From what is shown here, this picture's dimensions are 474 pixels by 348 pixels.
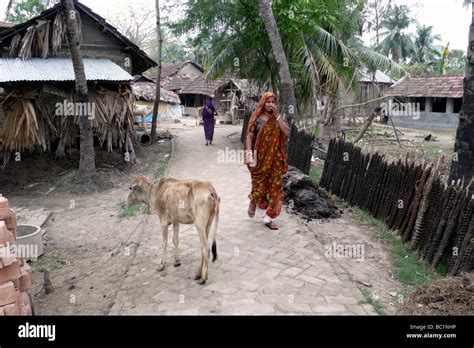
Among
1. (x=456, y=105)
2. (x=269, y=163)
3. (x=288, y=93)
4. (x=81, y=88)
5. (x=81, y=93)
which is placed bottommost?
(x=269, y=163)

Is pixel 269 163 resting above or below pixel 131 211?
above

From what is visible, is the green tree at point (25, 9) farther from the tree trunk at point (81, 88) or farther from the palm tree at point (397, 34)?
the palm tree at point (397, 34)

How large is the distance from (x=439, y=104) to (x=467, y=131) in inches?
929

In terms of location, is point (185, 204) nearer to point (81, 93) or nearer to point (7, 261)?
point (7, 261)

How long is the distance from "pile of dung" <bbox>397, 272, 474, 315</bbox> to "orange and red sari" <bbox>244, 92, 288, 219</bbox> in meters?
2.99

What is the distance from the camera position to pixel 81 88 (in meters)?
9.60

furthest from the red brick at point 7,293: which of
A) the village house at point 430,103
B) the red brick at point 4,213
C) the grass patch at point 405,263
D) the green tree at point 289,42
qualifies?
the village house at point 430,103

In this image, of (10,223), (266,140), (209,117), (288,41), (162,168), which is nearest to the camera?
(10,223)

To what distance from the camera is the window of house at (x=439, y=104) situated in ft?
87.2

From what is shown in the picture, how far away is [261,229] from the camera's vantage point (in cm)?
655

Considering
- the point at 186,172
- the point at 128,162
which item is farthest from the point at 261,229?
the point at 128,162

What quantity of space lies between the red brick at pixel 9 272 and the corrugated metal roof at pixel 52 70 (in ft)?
25.3

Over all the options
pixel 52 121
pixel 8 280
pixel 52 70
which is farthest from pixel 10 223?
pixel 52 70
